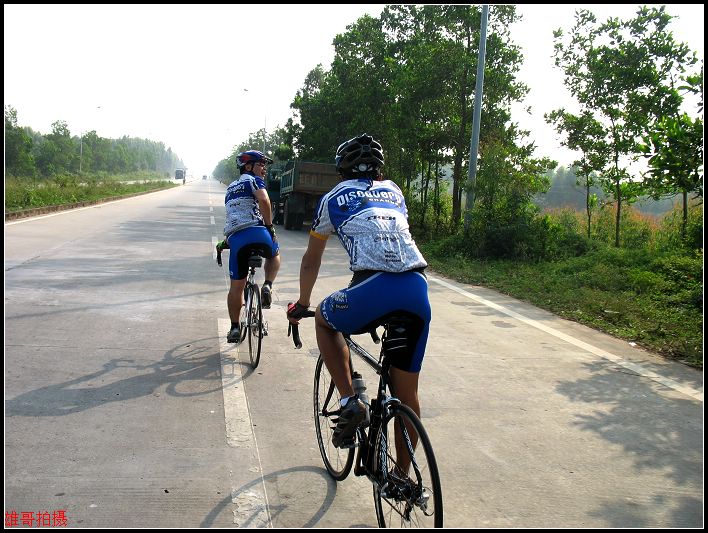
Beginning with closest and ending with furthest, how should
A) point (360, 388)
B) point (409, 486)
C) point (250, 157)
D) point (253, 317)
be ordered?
point (409, 486), point (360, 388), point (253, 317), point (250, 157)

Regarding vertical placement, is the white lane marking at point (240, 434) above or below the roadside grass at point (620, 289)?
below

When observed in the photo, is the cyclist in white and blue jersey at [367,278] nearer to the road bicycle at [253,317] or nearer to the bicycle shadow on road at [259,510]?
the bicycle shadow on road at [259,510]

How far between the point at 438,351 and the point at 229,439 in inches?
117

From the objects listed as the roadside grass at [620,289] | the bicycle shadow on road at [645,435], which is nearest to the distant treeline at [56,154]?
the roadside grass at [620,289]

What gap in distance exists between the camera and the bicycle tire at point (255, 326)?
569 cm

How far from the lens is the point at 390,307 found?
2.93m

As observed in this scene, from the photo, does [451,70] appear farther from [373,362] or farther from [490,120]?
[373,362]

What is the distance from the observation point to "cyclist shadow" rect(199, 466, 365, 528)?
3105mm

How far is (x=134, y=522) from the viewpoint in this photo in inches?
119

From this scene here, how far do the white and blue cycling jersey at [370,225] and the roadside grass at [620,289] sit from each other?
15.3ft

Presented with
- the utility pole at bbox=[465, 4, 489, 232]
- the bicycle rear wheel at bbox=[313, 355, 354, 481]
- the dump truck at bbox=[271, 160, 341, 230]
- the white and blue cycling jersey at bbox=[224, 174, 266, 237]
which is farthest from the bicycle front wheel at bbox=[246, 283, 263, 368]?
the dump truck at bbox=[271, 160, 341, 230]

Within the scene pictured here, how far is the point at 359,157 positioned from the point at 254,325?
2.99 meters

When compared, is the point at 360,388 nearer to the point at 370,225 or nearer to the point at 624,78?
the point at 370,225

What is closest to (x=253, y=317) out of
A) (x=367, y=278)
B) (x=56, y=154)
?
(x=367, y=278)
